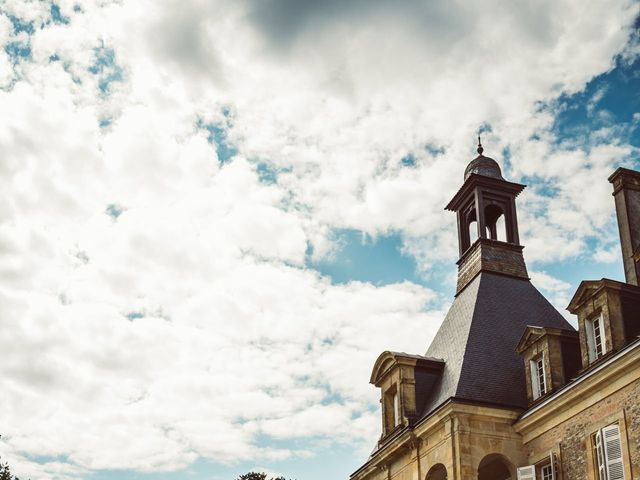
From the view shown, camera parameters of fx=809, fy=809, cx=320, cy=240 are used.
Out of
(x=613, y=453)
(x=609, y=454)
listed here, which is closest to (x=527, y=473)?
(x=609, y=454)

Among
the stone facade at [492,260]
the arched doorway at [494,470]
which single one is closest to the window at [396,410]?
the arched doorway at [494,470]

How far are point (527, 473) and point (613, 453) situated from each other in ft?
9.35

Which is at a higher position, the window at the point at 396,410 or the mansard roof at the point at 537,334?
the mansard roof at the point at 537,334

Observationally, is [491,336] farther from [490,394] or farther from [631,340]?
[631,340]

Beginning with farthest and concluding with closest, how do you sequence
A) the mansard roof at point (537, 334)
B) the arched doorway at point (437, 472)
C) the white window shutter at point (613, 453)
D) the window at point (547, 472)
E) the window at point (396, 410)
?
the window at point (396, 410) → the arched doorway at point (437, 472) → the mansard roof at point (537, 334) → the window at point (547, 472) → the white window shutter at point (613, 453)

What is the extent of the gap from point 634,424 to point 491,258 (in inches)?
456

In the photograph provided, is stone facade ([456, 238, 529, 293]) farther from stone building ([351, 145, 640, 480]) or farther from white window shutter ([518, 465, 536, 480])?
white window shutter ([518, 465, 536, 480])

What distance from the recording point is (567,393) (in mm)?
17953

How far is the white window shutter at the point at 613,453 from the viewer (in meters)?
16.2

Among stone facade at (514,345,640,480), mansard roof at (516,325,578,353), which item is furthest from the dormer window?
stone facade at (514,345,640,480)

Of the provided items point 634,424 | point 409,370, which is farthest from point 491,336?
point 634,424

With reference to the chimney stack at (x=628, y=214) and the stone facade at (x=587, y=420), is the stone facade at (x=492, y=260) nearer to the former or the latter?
the chimney stack at (x=628, y=214)

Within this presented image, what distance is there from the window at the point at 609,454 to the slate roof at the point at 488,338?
12.2ft


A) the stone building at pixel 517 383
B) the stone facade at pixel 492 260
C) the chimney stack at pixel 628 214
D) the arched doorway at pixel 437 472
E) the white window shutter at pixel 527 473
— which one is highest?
the stone facade at pixel 492 260
